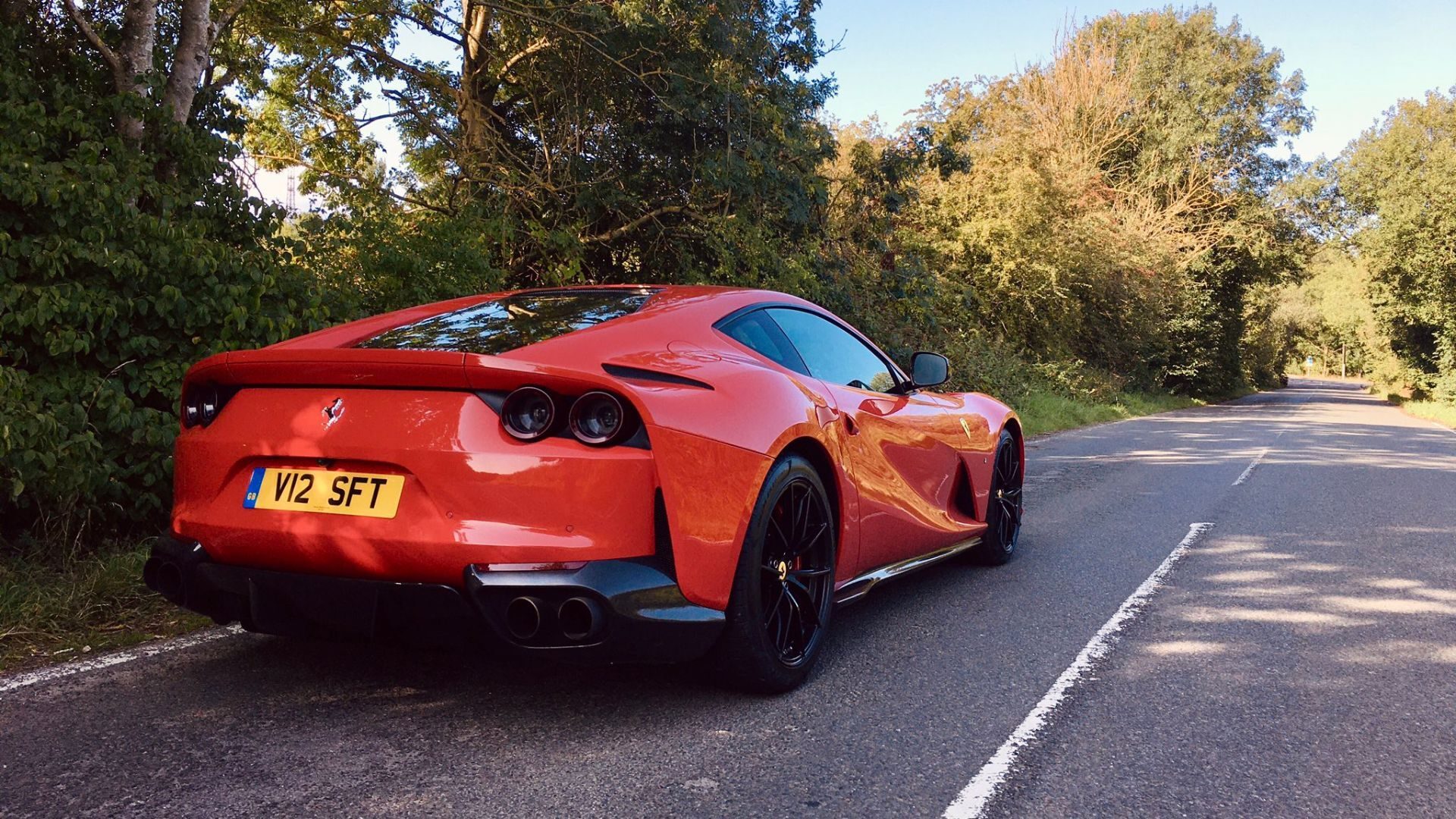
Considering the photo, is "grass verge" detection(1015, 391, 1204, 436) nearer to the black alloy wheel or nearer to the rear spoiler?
the black alloy wheel

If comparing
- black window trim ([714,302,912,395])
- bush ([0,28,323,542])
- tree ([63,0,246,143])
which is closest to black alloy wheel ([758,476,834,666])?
black window trim ([714,302,912,395])

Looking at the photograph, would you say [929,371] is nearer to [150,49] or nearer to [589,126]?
[150,49]

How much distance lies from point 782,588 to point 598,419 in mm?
930

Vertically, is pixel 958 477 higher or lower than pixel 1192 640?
higher

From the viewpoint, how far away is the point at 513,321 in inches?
134

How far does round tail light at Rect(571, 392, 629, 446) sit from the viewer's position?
279 centimetres

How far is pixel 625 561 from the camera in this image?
2781 mm

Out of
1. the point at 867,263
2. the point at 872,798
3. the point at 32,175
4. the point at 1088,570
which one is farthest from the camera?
the point at 867,263

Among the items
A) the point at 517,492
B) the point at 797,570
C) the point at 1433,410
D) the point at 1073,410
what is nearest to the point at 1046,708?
the point at 797,570

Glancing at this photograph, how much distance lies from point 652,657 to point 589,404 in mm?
720

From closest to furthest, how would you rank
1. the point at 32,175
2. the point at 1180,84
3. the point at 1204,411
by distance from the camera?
the point at 32,175 → the point at 1204,411 → the point at 1180,84

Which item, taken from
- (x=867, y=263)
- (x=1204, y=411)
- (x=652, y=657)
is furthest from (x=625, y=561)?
(x=1204, y=411)

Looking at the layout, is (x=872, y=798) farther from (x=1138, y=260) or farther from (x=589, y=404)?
(x=1138, y=260)

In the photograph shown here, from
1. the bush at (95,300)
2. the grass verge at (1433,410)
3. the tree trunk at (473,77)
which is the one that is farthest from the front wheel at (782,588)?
the grass verge at (1433,410)
